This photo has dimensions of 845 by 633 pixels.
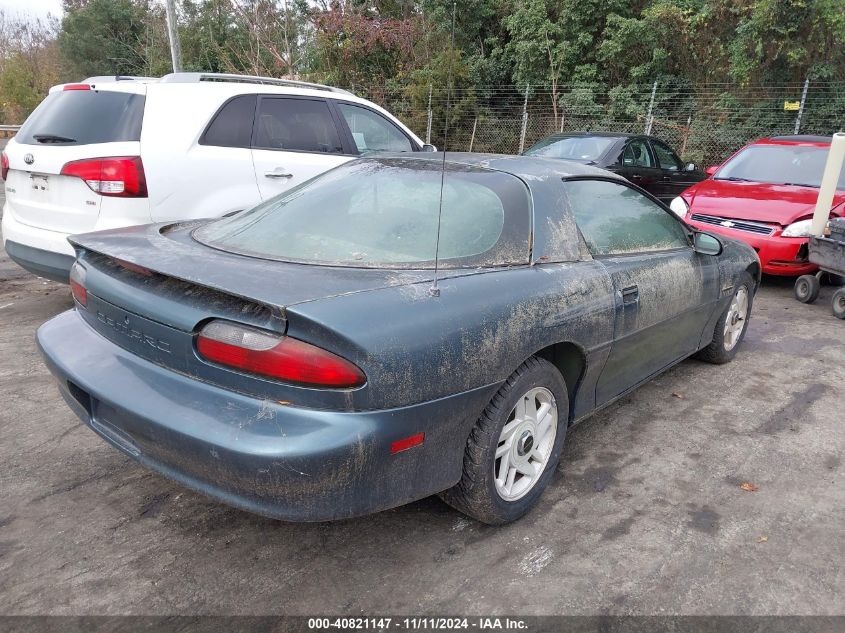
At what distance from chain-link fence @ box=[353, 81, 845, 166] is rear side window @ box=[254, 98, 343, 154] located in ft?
28.6

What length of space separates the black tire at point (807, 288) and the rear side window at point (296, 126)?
474 centimetres

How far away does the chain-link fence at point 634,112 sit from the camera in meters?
15.0

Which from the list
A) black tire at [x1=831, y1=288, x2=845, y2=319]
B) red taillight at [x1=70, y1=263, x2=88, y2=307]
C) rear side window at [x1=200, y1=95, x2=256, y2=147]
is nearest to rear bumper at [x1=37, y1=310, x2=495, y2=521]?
red taillight at [x1=70, y1=263, x2=88, y2=307]

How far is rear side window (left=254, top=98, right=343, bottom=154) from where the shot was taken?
16.8 ft

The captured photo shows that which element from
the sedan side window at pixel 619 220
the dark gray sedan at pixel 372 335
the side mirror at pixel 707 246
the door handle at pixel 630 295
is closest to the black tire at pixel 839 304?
the side mirror at pixel 707 246

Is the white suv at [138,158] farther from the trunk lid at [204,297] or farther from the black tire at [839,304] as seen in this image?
the black tire at [839,304]

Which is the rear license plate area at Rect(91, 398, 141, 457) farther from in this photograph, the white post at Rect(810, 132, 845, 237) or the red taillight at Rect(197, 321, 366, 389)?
the white post at Rect(810, 132, 845, 237)

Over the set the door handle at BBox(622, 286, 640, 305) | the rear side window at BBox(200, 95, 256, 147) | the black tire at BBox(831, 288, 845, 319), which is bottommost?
the black tire at BBox(831, 288, 845, 319)

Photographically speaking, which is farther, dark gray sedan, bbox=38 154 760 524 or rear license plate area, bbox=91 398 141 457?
rear license plate area, bbox=91 398 141 457

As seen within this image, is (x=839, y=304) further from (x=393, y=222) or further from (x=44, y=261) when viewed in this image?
(x=44, y=261)

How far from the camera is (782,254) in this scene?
637cm

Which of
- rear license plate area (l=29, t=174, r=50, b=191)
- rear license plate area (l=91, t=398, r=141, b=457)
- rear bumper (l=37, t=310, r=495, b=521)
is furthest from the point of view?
rear license plate area (l=29, t=174, r=50, b=191)

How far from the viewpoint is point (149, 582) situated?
224cm

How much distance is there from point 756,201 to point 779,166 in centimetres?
116
